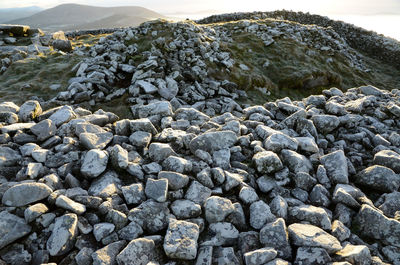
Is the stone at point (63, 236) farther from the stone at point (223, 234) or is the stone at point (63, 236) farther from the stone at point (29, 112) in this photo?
the stone at point (29, 112)

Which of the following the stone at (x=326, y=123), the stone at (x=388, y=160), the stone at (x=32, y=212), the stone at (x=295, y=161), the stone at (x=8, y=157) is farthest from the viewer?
the stone at (x=326, y=123)

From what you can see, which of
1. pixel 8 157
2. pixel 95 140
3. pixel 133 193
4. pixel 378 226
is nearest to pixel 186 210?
pixel 133 193

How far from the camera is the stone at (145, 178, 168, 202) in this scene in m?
4.50

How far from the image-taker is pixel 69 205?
159 inches

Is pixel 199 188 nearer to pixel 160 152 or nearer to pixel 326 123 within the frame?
pixel 160 152

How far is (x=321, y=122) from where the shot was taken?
761cm

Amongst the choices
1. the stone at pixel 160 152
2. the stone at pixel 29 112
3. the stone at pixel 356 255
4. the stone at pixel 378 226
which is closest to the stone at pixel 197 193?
the stone at pixel 160 152

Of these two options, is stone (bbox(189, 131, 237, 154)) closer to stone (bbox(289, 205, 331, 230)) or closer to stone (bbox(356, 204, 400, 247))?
stone (bbox(289, 205, 331, 230))

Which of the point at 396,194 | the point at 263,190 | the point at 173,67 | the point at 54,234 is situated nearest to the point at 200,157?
the point at 263,190

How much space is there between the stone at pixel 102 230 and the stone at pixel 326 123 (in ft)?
20.7

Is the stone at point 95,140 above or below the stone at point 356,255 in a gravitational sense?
above

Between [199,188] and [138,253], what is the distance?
1.59 meters

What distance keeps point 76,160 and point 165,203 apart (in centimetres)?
224

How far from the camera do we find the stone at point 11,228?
369cm
